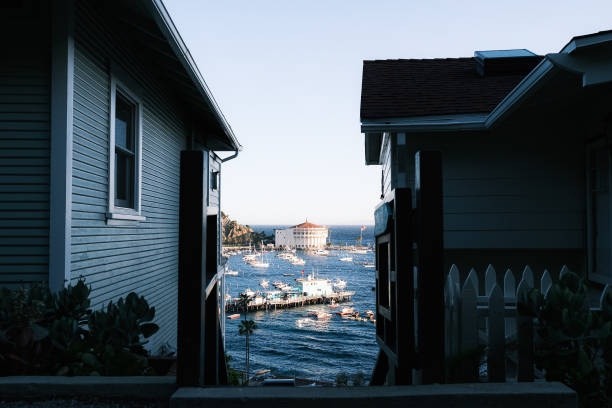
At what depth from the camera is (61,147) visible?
5.00m

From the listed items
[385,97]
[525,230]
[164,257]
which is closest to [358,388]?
[525,230]

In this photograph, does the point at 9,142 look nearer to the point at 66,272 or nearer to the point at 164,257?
the point at 66,272

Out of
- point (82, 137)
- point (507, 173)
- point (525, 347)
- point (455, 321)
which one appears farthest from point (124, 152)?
point (507, 173)

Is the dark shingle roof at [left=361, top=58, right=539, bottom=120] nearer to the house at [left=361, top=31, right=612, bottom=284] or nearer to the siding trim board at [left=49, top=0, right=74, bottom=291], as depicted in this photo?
the house at [left=361, top=31, right=612, bottom=284]

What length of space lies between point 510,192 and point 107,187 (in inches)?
244

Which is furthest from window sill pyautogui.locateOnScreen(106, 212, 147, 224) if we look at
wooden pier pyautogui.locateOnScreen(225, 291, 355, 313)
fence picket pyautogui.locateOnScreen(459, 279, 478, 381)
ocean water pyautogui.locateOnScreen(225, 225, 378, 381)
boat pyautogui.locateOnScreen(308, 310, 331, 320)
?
wooden pier pyautogui.locateOnScreen(225, 291, 355, 313)

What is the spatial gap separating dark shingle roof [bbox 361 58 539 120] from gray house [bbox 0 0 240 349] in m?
3.15

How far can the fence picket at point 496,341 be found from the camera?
3219 mm

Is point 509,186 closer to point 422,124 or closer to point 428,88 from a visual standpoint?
point 422,124

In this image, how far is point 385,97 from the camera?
8.63m

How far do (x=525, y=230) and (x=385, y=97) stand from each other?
3319 mm

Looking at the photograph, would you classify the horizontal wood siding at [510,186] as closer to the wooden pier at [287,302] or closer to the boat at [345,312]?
the boat at [345,312]

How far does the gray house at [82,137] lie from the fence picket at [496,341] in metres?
2.16

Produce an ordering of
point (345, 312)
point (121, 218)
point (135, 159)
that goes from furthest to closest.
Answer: point (345, 312) → point (135, 159) → point (121, 218)
